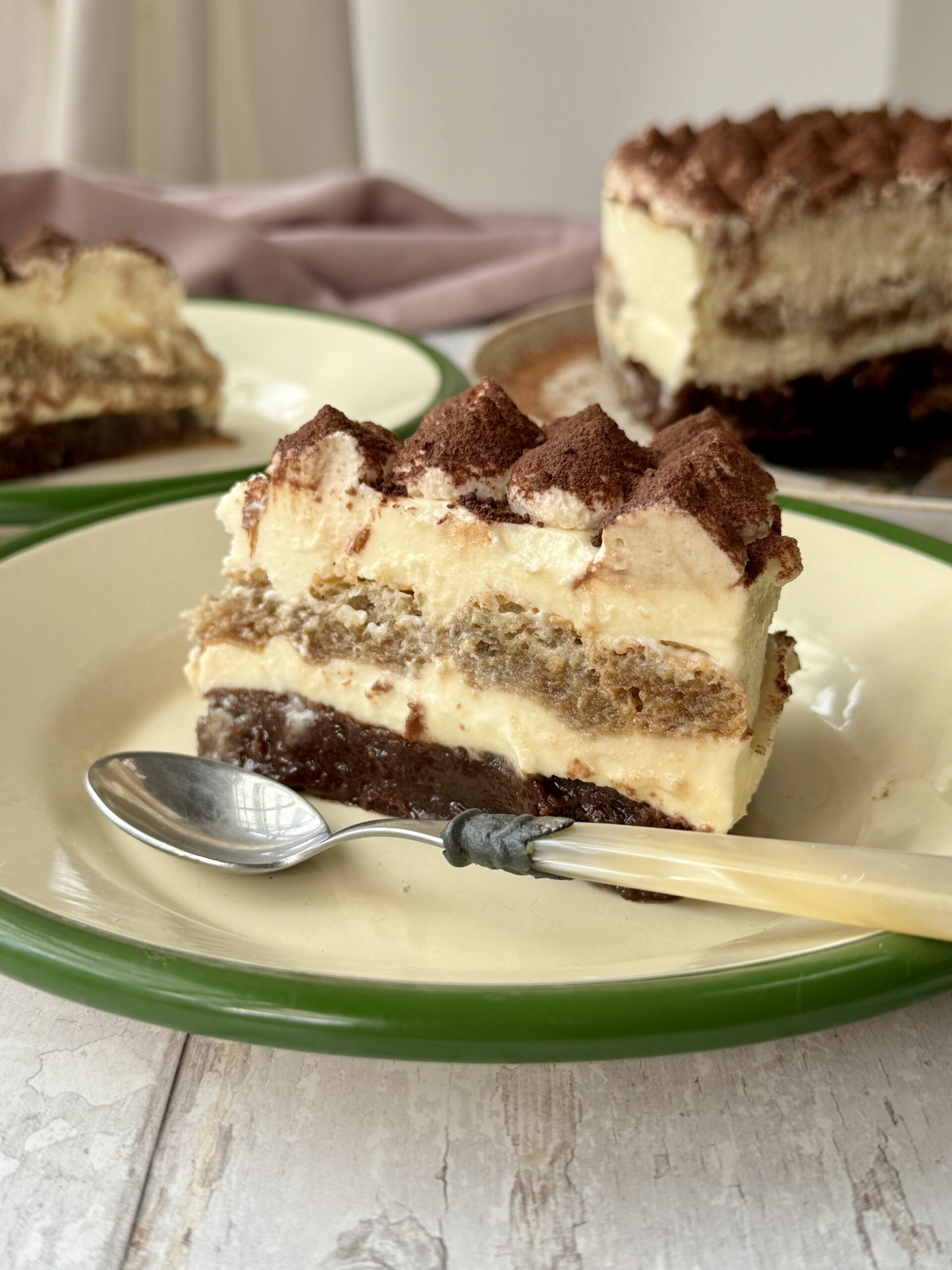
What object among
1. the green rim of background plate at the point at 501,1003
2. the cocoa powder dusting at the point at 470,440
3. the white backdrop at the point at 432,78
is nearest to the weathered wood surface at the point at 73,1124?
the green rim of background plate at the point at 501,1003

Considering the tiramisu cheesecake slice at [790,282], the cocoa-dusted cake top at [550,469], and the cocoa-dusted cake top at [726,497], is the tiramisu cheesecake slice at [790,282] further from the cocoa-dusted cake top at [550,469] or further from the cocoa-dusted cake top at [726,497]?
the cocoa-dusted cake top at [726,497]

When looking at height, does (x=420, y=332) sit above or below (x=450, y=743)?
below

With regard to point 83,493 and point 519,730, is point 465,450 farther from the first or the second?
point 83,493

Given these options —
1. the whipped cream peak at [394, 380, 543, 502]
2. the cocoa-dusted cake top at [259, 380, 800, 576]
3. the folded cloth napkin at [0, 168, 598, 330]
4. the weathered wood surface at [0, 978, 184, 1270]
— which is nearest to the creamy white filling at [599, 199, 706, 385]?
the folded cloth napkin at [0, 168, 598, 330]

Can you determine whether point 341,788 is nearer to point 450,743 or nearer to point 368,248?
point 450,743

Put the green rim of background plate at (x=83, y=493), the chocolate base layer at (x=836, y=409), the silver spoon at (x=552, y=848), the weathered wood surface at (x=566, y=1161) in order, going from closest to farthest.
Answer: the weathered wood surface at (x=566, y=1161) < the silver spoon at (x=552, y=848) < the green rim of background plate at (x=83, y=493) < the chocolate base layer at (x=836, y=409)

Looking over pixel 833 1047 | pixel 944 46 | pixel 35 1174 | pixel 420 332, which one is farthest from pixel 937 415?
pixel 944 46
